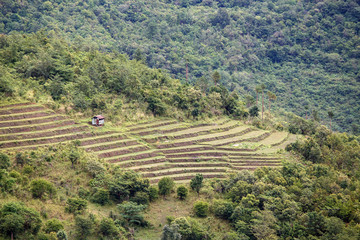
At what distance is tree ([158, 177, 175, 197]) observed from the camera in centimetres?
2584

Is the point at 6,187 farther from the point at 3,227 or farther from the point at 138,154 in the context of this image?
the point at 138,154

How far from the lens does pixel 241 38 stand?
65.5 meters

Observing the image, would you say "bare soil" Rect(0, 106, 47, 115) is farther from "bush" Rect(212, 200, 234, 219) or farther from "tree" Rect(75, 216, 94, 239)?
"bush" Rect(212, 200, 234, 219)

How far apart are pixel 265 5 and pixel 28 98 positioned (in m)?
53.8

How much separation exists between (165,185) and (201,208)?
2.57m

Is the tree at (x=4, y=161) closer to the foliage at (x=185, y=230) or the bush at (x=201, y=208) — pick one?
the foliage at (x=185, y=230)

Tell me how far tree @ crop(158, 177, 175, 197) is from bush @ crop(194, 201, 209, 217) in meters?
1.92

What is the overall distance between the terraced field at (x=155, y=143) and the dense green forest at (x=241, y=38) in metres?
20.4

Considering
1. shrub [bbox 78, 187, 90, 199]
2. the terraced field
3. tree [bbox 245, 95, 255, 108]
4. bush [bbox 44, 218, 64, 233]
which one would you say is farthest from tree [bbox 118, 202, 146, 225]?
tree [bbox 245, 95, 255, 108]

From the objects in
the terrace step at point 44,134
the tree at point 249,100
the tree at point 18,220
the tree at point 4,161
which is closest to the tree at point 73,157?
the terrace step at point 44,134

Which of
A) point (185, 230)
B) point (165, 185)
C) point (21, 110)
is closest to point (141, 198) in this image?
point (165, 185)

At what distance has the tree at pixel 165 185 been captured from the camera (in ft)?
84.8

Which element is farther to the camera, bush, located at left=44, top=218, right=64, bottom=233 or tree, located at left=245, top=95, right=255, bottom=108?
tree, located at left=245, top=95, right=255, bottom=108

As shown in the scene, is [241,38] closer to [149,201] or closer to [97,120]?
[97,120]
